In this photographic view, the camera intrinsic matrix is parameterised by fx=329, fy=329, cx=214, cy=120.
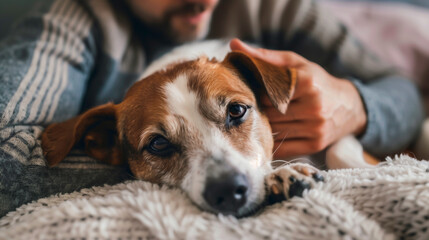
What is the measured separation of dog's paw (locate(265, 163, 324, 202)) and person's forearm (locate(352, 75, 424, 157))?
0.84 m

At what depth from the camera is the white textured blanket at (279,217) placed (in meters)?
0.88

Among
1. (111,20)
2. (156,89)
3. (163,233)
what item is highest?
(111,20)

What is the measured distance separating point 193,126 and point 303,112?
57cm

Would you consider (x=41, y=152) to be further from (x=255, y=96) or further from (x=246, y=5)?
(x=246, y=5)

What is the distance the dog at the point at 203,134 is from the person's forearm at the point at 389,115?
0.67 metres

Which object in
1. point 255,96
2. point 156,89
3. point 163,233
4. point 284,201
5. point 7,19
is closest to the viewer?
point 163,233

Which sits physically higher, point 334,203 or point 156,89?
point 156,89

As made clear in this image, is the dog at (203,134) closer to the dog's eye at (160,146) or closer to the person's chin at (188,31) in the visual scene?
the dog's eye at (160,146)

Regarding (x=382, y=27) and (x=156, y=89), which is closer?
(x=156, y=89)

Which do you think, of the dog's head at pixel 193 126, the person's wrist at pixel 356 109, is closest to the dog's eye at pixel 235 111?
the dog's head at pixel 193 126

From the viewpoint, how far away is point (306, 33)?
91.4 inches

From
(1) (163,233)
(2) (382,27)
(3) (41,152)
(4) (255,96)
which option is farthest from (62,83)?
(2) (382,27)

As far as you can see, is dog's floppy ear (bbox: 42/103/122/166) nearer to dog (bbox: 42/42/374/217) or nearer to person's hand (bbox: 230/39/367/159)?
dog (bbox: 42/42/374/217)

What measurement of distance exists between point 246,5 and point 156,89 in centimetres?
133
